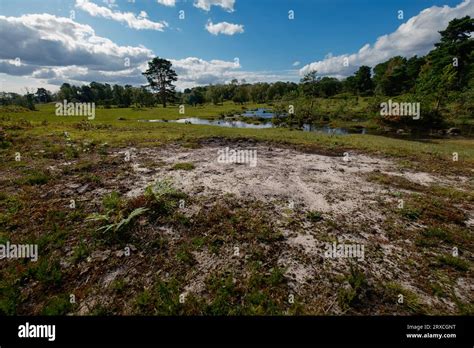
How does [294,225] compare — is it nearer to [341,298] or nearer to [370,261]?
[370,261]

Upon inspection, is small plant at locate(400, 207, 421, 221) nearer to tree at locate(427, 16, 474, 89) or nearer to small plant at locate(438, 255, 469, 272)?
small plant at locate(438, 255, 469, 272)

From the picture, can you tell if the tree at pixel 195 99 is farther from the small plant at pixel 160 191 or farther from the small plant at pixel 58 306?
the small plant at pixel 58 306

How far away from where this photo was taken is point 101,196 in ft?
31.9

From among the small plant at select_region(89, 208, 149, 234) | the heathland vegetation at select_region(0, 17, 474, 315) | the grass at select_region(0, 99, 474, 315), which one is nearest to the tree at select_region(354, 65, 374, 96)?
the heathland vegetation at select_region(0, 17, 474, 315)

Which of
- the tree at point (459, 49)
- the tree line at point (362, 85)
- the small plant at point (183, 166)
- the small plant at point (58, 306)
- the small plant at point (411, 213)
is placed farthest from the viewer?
the tree at point (459, 49)

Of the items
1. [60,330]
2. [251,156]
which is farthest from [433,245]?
[251,156]

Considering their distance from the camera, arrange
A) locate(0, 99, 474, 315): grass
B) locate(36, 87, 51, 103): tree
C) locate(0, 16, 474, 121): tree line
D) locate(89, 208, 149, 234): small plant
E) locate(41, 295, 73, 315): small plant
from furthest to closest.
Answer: locate(36, 87, 51, 103): tree < locate(0, 16, 474, 121): tree line < locate(89, 208, 149, 234): small plant < locate(0, 99, 474, 315): grass < locate(41, 295, 73, 315): small plant

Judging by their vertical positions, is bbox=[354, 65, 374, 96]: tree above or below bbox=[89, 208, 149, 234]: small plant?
above

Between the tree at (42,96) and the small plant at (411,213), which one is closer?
the small plant at (411,213)

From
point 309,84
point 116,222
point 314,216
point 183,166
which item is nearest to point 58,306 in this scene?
point 116,222

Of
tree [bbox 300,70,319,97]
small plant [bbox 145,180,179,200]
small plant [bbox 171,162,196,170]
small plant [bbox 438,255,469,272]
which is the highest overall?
tree [bbox 300,70,319,97]

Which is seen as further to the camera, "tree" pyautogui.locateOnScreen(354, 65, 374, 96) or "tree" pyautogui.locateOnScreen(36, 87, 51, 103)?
"tree" pyautogui.locateOnScreen(36, 87, 51, 103)

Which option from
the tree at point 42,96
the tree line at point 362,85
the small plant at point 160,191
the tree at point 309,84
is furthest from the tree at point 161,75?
the tree at point 42,96

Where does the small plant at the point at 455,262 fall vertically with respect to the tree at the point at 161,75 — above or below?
below
